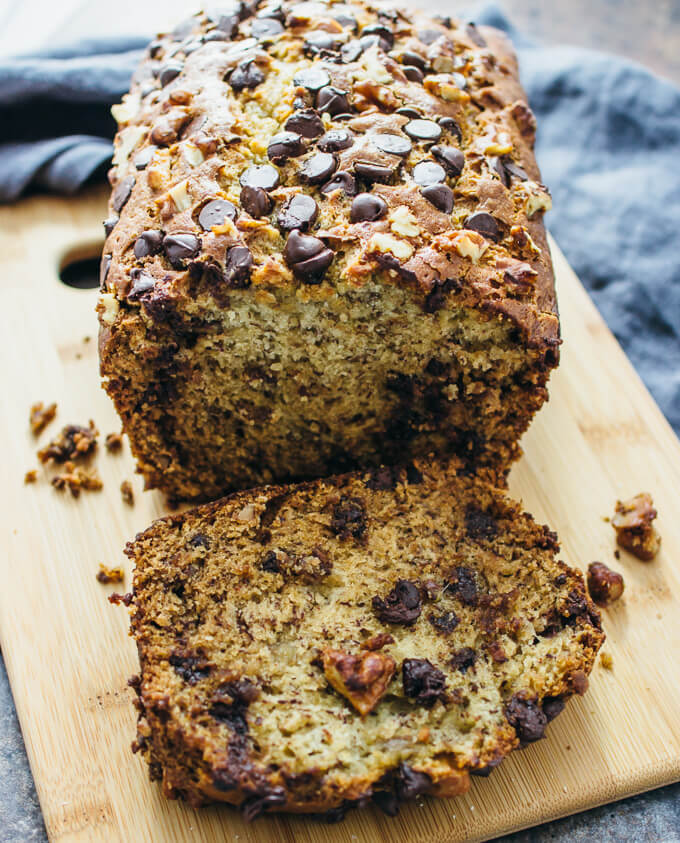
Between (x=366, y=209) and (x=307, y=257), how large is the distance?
0.28m

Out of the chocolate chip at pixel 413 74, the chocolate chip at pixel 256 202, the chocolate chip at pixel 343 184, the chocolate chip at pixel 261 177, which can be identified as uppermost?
the chocolate chip at pixel 413 74

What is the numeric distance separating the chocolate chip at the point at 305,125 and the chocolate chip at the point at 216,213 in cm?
39

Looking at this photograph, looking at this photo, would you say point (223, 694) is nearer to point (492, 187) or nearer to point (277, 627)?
point (277, 627)

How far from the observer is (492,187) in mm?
3174

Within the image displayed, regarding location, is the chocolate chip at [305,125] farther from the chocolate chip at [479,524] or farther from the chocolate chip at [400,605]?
the chocolate chip at [400,605]

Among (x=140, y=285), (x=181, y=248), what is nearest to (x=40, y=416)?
(x=140, y=285)

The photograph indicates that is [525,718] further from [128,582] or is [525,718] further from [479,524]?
[128,582]

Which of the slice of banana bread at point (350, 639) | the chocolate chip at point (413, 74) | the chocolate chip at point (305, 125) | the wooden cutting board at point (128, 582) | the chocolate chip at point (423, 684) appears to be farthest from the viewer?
the chocolate chip at point (413, 74)

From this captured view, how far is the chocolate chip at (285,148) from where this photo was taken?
122 inches

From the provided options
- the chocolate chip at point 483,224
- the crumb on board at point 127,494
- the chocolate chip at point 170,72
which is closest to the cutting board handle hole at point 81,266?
the chocolate chip at point 170,72

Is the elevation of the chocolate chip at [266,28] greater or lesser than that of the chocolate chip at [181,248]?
greater

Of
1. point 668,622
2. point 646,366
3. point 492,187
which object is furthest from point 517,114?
point 668,622

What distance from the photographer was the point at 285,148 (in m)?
3.11

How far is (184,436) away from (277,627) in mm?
955
